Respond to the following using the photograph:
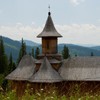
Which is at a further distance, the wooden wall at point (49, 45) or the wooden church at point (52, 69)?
the wooden wall at point (49, 45)

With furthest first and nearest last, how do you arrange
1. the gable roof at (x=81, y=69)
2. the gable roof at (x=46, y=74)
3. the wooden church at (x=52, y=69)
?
the gable roof at (x=81, y=69) → the wooden church at (x=52, y=69) → the gable roof at (x=46, y=74)

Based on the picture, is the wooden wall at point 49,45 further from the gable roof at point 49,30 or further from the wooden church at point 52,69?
the gable roof at point 49,30

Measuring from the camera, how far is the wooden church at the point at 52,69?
36.1 meters

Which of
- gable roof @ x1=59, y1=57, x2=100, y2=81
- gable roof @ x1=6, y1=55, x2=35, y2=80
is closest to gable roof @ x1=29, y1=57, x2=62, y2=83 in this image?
gable roof @ x1=59, y1=57, x2=100, y2=81

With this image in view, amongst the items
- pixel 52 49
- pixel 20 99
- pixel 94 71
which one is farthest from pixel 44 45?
pixel 20 99

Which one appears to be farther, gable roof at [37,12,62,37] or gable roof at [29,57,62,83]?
gable roof at [37,12,62,37]

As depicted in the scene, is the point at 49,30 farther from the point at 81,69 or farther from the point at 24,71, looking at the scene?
the point at 81,69

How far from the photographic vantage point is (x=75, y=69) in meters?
38.2

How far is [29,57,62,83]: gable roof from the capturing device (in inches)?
1394

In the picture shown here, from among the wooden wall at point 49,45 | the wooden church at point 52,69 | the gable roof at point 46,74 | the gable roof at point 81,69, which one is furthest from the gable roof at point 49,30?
the gable roof at point 81,69

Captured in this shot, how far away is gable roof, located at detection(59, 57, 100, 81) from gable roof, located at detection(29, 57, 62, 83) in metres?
1.08

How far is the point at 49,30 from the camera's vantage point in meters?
40.3

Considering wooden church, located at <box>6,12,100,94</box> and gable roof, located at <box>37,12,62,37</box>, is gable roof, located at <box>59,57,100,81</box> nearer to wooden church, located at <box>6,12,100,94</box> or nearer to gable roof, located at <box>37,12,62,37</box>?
wooden church, located at <box>6,12,100,94</box>

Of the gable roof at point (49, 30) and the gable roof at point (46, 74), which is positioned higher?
the gable roof at point (49, 30)
